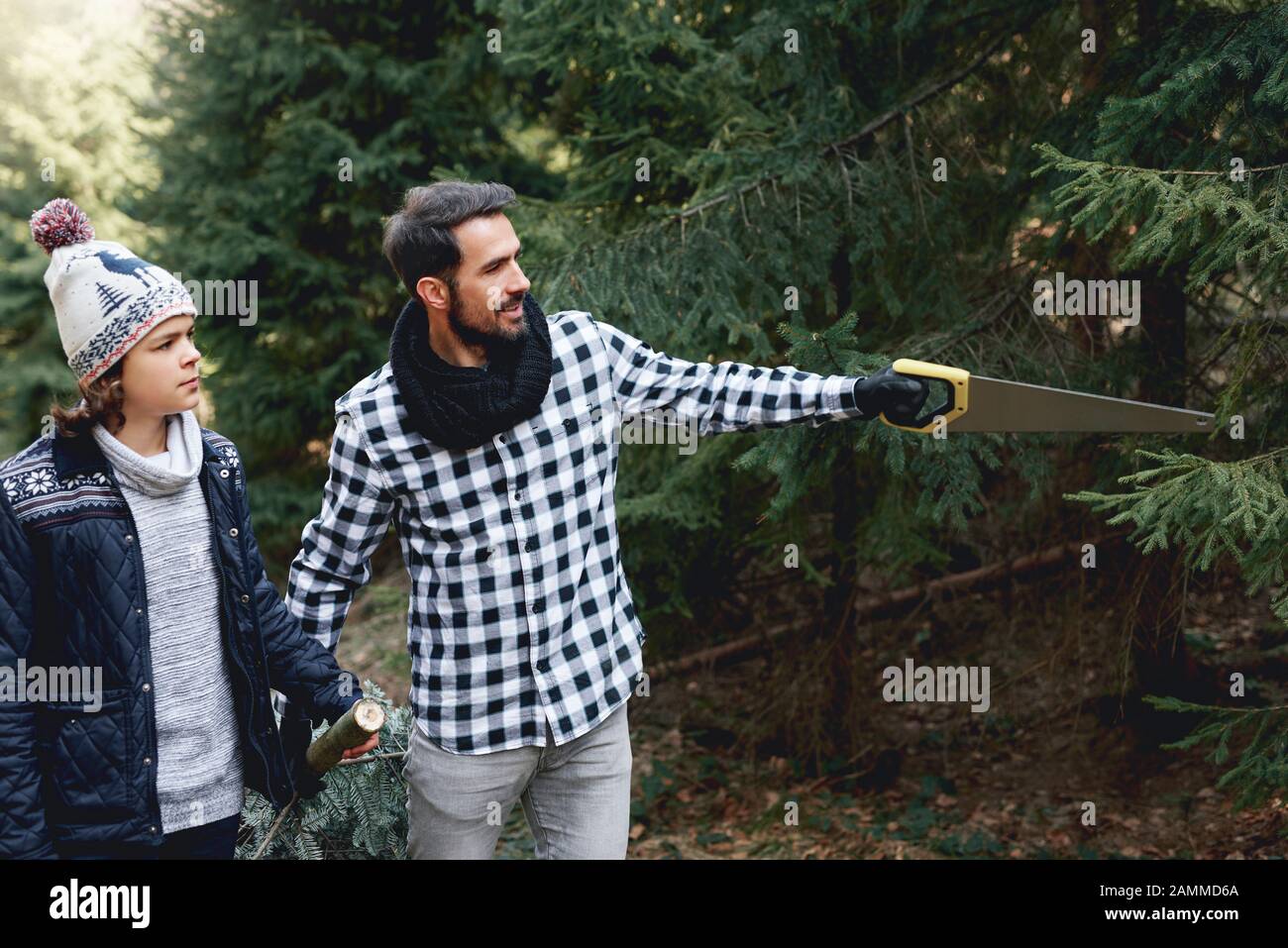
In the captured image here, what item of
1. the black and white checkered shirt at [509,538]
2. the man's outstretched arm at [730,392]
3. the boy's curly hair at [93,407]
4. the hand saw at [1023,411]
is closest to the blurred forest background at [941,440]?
the hand saw at [1023,411]

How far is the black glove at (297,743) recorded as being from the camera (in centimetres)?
279

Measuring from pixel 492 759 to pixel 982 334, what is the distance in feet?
9.96

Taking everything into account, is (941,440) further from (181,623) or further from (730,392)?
(181,623)

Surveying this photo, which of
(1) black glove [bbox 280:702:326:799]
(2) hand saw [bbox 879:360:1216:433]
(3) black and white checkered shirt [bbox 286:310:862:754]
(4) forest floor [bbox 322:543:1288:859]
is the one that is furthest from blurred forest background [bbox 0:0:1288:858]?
(3) black and white checkered shirt [bbox 286:310:862:754]

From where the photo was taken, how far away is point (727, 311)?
4.72 m

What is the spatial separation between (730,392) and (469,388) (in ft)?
2.09

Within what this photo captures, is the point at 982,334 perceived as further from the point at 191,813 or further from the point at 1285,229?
the point at 191,813

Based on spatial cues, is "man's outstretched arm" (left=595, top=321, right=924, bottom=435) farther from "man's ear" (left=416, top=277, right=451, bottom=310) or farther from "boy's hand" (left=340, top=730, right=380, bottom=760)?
"boy's hand" (left=340, top=730, right=380, bottom=760)

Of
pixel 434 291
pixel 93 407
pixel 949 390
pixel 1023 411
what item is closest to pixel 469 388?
pixel 434 291

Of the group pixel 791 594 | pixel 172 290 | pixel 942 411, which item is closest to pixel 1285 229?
pixel 942 411

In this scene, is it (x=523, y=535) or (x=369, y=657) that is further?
(x=369, y=657)

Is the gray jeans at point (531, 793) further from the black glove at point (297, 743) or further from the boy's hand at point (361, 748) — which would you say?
the black glove at point (297, 743)

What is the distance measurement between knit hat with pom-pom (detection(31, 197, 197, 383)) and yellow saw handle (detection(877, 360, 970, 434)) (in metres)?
1.61

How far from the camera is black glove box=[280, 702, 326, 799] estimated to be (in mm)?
2793
